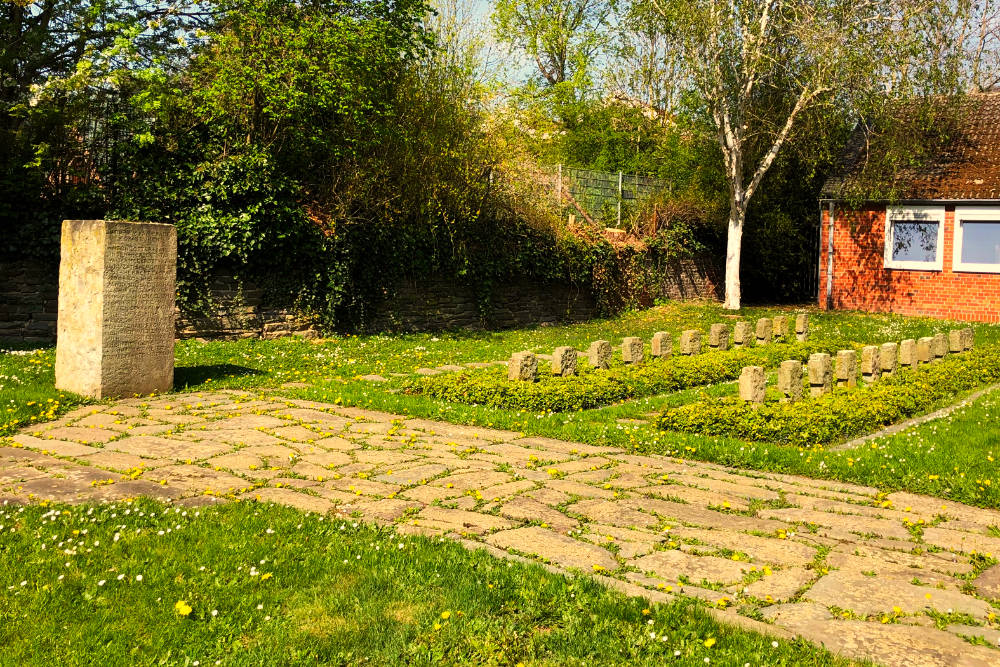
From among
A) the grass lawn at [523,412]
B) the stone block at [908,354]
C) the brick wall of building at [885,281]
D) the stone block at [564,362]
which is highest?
the brick wall of building at [885,281]

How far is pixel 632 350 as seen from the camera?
13.2 metres

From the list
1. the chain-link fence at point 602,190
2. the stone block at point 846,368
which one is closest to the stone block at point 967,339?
the stone block at point 846,368

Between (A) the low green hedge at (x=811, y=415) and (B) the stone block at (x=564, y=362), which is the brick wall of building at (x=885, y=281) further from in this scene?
(B) the stone block at (x=564, y=362)

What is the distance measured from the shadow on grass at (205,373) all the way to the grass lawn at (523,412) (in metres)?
0.01

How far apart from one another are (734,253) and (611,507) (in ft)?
65.7

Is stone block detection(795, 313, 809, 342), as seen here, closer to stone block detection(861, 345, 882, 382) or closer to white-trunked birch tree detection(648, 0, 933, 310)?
stone block detection(861, 345, 882, 382)

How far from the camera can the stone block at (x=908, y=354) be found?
13422mm

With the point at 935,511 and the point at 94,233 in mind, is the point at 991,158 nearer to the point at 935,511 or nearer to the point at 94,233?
the point at 935,511

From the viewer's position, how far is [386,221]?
57.2 ft

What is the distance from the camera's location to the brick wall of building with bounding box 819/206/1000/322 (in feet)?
76.1

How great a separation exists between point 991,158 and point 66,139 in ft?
74.9

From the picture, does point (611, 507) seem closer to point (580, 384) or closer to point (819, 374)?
point (580, 384)

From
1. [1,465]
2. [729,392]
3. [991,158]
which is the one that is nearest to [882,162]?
[991,158]

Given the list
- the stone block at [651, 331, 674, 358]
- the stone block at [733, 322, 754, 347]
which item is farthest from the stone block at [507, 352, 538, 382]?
the stone block at [733, 322, 754, 347]
